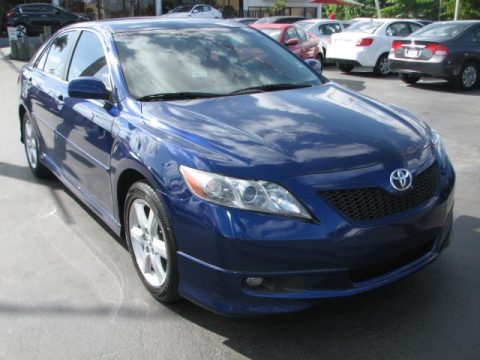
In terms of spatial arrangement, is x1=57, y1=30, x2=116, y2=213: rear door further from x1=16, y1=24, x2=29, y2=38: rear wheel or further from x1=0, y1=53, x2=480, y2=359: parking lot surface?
x1=16, y1=24, x2=29, y2=38: rear wheel

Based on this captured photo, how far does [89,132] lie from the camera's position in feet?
13.2

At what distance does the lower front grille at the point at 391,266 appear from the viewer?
2.88 meters

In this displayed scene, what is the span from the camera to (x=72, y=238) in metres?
4.46

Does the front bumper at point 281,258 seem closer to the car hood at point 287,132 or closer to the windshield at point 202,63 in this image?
the car hood at point 287,132

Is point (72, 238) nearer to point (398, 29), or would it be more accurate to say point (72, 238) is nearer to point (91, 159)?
point (91, 159)

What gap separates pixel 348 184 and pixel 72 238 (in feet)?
8.43

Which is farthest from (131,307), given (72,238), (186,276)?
(72,238)

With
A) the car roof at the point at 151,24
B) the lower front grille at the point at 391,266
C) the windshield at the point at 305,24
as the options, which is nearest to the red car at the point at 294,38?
the windshield at the point at 305,24

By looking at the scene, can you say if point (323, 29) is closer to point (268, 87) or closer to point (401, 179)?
point (268, 87)

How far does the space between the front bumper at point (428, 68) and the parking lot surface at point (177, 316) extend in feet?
26.1

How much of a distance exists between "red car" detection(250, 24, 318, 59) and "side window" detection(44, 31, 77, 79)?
28.7ft

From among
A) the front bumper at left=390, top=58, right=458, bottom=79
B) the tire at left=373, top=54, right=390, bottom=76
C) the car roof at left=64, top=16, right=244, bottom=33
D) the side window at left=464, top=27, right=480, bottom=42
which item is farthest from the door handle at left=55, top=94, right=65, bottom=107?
the tire at left=373, top=54, right=390, bottom=76

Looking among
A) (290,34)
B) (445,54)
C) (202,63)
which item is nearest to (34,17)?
(290,34)

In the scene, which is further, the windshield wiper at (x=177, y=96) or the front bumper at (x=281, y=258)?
the windshield wiper at (x=177, y=96)
